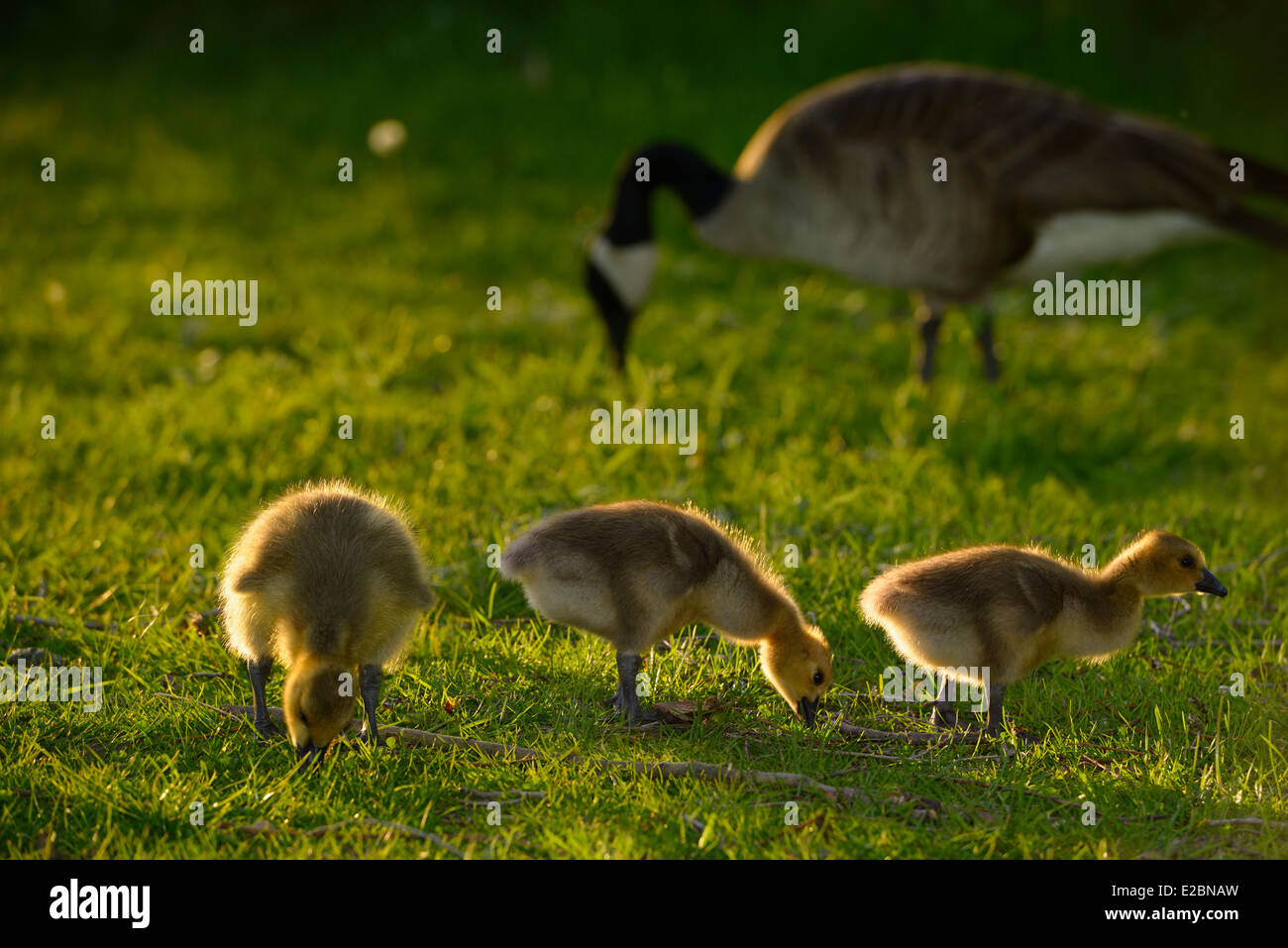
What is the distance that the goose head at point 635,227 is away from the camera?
10.6 metres

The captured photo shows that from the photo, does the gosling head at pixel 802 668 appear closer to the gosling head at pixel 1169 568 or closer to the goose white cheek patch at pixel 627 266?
the gosling head at pixel 1169 568

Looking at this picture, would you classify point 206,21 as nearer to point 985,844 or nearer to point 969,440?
point 969,440

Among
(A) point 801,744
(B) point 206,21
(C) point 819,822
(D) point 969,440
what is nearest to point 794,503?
(D) point 969,440

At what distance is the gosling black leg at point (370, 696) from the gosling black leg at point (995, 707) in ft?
7.83

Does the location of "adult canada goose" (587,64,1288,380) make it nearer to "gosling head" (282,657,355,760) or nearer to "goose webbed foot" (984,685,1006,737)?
"goose webbed foot" (984,685,1006,737)

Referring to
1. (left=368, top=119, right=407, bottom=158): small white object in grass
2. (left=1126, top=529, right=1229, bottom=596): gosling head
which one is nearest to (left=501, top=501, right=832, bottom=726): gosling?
(left=1126, top=529, right=1229, bottom=596): gosling head

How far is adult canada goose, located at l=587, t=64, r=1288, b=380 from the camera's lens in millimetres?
9906

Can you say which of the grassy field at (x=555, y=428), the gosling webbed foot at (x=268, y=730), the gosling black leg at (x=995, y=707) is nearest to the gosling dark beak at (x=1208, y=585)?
the grassy field at (x=555, y=428)

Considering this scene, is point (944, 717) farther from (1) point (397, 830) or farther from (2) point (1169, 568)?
(1) point (397, 830)

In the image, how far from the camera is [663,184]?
1137 cm

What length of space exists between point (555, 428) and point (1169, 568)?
451cm

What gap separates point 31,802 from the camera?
482 cm

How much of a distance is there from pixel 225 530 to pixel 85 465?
1.49m

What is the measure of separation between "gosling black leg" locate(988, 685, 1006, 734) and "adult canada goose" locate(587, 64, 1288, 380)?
5.02 m
